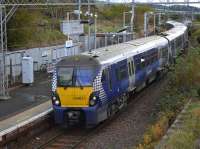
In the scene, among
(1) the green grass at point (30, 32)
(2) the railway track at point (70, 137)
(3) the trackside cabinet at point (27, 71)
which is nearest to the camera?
(2) the railway track at point (70, 137)

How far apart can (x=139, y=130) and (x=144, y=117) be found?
6.73 feet

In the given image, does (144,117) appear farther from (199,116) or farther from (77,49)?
(77,49)

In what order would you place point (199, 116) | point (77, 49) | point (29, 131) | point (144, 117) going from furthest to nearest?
point (77, 49)
point (144, 117)
point (29, 131)
point (199, 116)

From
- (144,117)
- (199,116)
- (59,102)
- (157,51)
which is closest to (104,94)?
(59,102)

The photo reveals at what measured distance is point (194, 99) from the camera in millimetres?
19391

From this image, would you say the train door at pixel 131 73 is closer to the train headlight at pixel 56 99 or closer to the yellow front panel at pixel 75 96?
the yellow front panel at pixel 75 96

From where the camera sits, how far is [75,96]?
16.3m

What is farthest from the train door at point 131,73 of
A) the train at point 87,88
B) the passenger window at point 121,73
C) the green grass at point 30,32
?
the green grass at point 30,32

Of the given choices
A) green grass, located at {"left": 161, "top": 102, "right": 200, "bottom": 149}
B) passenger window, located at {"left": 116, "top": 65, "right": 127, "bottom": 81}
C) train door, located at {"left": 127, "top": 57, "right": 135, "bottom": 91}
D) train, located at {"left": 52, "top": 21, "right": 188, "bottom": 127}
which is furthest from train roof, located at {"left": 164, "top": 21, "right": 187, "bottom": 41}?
green grass, located at {"left": 161, "top": 102, "right": 200, "bottom": 149}

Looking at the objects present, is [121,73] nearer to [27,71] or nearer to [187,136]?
[187,136]

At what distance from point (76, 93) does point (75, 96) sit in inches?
4.2

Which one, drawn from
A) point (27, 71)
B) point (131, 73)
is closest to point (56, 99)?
point (131, 73)

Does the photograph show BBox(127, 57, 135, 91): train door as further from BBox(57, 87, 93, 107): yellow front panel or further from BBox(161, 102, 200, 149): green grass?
BBox(161, 102, 200, 149): green grass

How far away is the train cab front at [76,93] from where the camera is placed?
16.2 metres
